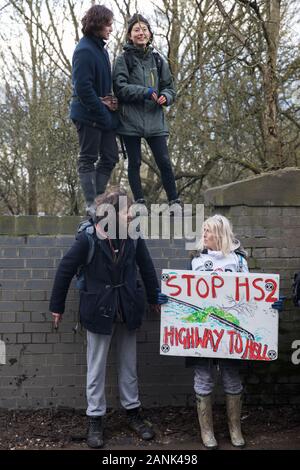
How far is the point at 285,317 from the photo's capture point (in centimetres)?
476

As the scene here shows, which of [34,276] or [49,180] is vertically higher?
[49,180]

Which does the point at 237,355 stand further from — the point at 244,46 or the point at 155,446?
the point at 244,46

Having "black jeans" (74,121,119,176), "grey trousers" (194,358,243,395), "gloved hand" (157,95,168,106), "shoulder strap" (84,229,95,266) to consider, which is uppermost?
"gloved hand" (157,95,168,106)

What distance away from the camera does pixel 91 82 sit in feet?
14.8

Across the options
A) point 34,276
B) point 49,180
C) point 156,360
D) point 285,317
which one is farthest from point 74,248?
point 49,180

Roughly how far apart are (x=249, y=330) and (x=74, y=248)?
1.38 m

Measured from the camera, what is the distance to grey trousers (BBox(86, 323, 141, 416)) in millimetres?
4035

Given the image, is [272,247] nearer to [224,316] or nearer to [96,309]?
[224,316]

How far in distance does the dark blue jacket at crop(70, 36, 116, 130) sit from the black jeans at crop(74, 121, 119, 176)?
0.08 meters

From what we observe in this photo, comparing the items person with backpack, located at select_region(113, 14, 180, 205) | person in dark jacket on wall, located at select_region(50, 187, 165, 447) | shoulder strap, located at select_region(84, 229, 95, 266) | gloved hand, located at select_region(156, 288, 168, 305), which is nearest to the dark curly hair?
person with backpack, located at select_region(113, 14, 180, 205)

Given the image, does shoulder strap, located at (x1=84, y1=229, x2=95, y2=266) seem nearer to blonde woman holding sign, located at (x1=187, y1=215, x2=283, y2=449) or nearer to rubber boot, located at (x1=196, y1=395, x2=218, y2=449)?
blonde woman holding sign, located at (x1=187, y1=215, x2=283, y2=449)

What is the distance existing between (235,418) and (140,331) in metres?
1.11

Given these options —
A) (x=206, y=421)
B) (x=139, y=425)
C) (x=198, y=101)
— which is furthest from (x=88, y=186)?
(x=198, y=101)

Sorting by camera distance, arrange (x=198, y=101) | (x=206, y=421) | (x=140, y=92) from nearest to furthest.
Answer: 1. (x=206, y=421)
2. (x=140, y=92)
3. (x=198, y=101)
